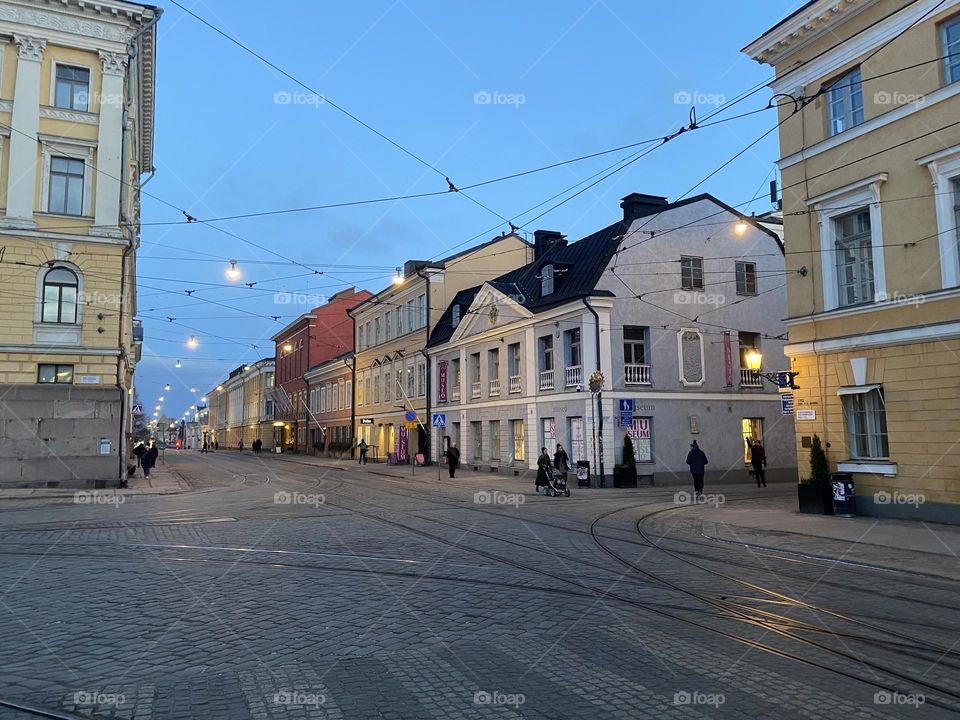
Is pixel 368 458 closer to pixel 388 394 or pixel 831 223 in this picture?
pixel 388 394

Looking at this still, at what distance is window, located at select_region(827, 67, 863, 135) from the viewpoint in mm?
16625

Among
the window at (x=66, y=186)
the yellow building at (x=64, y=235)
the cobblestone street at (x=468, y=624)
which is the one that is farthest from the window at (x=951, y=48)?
the window at (x=66, y=186)

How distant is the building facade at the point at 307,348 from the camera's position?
6800 centimetres

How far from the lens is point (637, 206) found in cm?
3014

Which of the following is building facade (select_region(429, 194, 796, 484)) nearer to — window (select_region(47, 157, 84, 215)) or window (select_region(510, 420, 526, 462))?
window (select_region(510, 420, 526, 462))

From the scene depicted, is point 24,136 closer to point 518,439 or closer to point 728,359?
point 518,439

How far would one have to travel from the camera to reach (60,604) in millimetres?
8039

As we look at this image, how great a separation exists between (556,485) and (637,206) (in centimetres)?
1310

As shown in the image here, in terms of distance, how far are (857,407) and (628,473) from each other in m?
10.7

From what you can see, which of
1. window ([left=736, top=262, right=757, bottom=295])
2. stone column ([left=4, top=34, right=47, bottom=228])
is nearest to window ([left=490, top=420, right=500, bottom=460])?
window ([left=736, top=262, right=757, bottom=295])

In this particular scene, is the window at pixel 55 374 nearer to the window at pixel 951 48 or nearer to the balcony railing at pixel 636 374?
the balcony railing at pixel 636 374

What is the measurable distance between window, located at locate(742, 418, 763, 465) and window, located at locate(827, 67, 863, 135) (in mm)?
15847

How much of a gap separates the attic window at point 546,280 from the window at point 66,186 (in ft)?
59.7

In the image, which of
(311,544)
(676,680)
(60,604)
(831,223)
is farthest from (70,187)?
(676,680)
